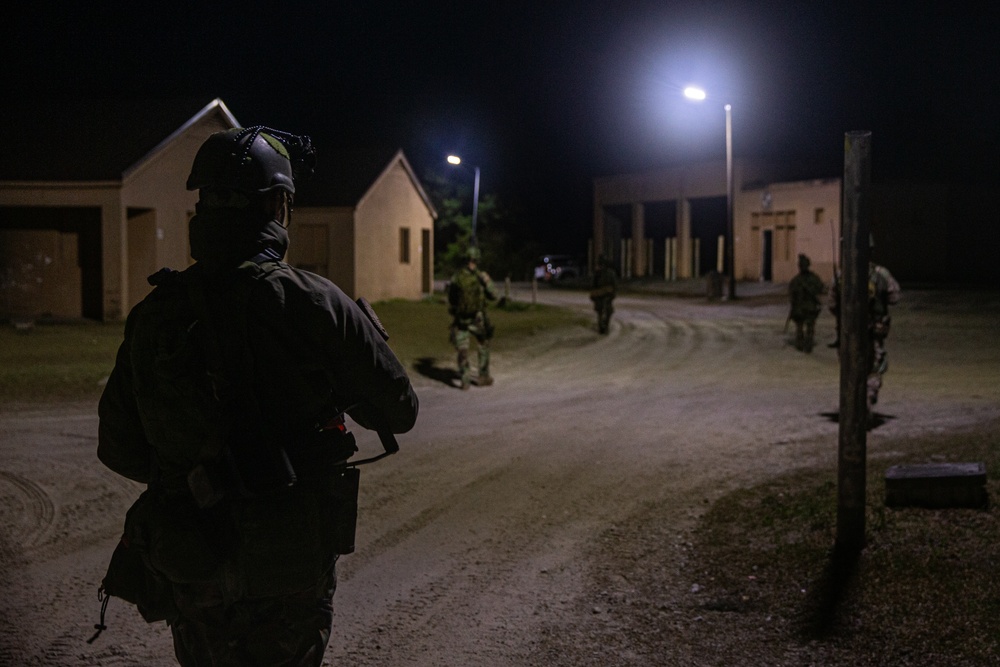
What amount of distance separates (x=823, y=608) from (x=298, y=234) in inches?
1000

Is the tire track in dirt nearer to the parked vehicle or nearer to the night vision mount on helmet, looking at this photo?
the night vision mount on helmet

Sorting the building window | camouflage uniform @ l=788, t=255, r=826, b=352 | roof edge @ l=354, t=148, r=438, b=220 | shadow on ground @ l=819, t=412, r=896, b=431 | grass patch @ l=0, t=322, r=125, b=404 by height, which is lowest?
shadow on ground @ l=819, t=412, r=896, b=431

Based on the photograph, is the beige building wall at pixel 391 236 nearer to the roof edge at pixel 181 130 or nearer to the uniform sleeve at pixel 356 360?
the roof edge at pixel 181 130

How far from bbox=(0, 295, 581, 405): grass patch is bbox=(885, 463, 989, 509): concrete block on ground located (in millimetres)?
9745

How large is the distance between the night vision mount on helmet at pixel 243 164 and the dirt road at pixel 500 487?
7.90 feet

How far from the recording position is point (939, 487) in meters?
6.41

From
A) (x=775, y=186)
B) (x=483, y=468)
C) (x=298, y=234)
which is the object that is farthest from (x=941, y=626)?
(x=775, y=186)

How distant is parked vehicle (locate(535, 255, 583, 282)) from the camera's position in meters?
53.5

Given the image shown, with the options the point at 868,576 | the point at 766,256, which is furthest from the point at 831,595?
the point at 766,256

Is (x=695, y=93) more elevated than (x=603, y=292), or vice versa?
(x=695, y=93)

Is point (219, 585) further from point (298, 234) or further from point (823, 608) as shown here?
point (298, 234)

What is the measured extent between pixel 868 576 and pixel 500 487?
314 centimetres

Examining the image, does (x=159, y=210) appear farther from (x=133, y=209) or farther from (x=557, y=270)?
(x=557, y=270)

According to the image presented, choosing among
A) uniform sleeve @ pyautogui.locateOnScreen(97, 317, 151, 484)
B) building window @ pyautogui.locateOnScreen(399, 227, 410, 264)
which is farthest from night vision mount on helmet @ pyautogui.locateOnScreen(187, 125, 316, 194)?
building window @ pyautogui.locateOnScreen(399, 227, 410, 264)
